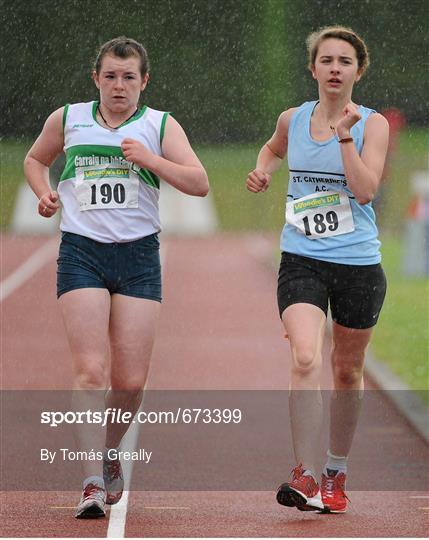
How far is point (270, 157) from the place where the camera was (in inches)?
250

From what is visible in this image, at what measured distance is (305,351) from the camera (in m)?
5.90

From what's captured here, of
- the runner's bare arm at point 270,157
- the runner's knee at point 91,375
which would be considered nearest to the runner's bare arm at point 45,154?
the runner's knee at point 91,375

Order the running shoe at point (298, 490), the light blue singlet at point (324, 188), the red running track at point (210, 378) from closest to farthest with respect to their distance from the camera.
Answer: the running shoe at point (298, 490)
the light blue singlet at point (324, 188)
the red running track at point (210, 378)

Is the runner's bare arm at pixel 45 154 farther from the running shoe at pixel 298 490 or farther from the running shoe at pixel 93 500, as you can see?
the running shoe at pixel 298 490

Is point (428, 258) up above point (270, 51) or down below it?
below

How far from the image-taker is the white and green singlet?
600cm

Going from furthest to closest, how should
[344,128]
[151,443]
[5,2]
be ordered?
[5,2] → [151,443] → [344,128]

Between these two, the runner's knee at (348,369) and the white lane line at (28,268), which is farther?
the white lane line at (28,268)

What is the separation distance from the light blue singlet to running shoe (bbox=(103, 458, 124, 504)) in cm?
114

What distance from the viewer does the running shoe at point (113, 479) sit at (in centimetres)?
627

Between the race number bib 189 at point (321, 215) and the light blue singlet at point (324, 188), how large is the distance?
0.02 metres

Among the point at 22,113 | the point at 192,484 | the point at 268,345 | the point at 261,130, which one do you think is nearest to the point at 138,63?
the point at 192,484

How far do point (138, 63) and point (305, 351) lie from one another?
4.32 feet

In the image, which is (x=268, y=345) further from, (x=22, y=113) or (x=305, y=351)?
(x=305, y=351)
